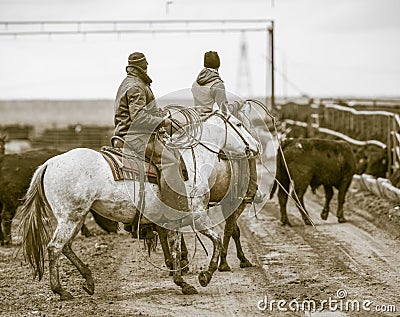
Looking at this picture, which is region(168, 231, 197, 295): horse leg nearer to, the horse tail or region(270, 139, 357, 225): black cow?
the horse tail

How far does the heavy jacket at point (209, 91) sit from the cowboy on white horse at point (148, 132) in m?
1.25

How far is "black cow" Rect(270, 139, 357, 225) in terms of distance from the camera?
1664 centimetres

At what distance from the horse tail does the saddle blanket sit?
78 cm

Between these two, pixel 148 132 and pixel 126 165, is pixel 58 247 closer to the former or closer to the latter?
pixel 126 165

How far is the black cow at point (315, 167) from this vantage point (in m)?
16.6

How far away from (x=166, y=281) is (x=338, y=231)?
5022 mm

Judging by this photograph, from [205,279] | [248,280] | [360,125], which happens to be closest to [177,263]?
[205,279]

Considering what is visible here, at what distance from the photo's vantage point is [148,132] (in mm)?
10695

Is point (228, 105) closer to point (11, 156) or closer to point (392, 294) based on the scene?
point (392, 294)

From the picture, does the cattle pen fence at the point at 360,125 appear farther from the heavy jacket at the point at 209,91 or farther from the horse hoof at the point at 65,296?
the horse hoof at the point at 65,296

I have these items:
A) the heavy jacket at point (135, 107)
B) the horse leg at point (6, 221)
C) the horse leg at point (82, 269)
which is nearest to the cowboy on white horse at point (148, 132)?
the heavy jacket at point (135, 107)

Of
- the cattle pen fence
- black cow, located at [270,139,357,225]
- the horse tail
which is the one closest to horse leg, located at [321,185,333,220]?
black cow, located at [270,139,357,225]

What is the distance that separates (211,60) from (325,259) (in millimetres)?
3226

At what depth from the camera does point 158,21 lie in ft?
110
